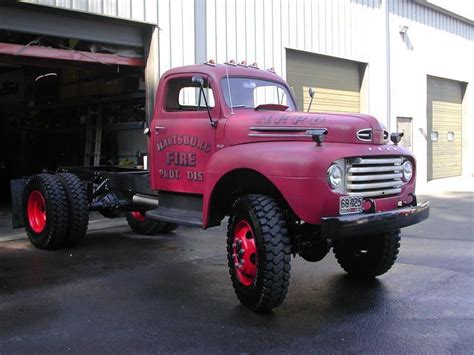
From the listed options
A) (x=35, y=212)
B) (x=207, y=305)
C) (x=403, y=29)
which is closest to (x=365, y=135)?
(x=207, y=305)

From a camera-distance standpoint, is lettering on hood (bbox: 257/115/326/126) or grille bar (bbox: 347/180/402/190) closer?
grille bar (bbox: 347/180/402/190)

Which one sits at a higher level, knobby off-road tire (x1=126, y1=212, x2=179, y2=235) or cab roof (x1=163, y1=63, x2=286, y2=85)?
cab roof (x1=163, y1=63, x2=286, y2=85)

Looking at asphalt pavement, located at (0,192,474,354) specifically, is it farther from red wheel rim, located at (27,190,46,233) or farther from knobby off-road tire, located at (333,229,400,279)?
red wheel rim, located at (27,190,46,233)

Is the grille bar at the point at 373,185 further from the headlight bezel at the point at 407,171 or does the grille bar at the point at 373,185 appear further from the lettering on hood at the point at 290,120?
the lettering on hood at the point at 290,120

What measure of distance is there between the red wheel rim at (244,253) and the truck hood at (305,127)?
0.89 metres

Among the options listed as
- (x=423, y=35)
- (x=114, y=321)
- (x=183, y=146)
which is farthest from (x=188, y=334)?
(x=423, y=35)

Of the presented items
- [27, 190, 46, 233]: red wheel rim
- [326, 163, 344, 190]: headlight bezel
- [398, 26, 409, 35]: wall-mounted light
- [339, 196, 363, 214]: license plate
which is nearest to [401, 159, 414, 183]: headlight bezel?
[339, 196, 363, 214]: license plate

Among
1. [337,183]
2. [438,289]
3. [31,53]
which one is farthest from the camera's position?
[31,53]

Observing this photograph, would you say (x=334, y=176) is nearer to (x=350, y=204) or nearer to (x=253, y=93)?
(x=350, y=204)

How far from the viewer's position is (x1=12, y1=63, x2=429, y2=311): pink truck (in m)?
4.68

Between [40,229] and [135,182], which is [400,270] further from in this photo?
[40,229]

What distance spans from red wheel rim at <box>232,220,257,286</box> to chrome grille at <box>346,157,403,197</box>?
3.35ft

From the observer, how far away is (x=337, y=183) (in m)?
4.69

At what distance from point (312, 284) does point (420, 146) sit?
1389cm
